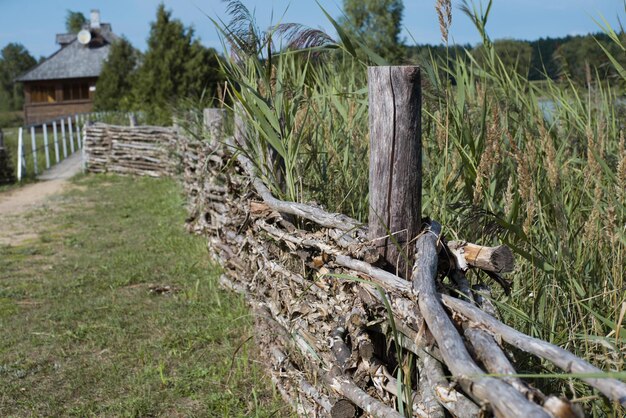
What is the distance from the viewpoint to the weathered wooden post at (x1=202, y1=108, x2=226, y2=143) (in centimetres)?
655

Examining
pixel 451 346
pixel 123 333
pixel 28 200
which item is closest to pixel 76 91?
pixel 28 200

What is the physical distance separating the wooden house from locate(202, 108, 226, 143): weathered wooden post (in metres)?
35.9

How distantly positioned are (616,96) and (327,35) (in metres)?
2.16

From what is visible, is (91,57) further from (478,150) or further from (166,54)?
(478,150)

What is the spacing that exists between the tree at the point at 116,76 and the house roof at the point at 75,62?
7669 millimetres

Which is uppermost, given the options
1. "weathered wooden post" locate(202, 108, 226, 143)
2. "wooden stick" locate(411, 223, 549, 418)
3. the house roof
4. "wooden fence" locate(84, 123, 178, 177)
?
the house roof

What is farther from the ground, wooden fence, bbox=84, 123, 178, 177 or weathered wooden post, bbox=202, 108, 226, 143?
weathered wooden post, bbox=202, 108, 226, 143

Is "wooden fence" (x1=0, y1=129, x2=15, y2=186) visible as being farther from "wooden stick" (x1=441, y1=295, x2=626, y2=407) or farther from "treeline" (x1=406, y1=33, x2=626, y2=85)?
"wooden stick" (x1=441, y1=295, x2=626, y2=407)

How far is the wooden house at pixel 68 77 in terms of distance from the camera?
41.6 metres

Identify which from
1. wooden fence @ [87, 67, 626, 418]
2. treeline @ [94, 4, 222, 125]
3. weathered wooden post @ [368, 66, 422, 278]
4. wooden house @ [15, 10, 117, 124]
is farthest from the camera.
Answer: wooden house @ [15, 10, 117, 124]

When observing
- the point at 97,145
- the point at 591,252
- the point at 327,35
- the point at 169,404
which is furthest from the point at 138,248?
the point at 97,145

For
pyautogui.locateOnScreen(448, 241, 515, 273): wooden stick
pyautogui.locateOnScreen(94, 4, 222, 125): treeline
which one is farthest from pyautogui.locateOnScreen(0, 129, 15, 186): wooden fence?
pyautogui.locateOnScreen(448, 241, 515, 273): wooden stick

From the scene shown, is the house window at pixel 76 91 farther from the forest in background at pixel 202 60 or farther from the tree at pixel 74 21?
the tree at pixel 74 21

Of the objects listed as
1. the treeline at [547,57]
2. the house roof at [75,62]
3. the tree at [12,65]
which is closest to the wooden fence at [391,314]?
the treeline at [547,57]
